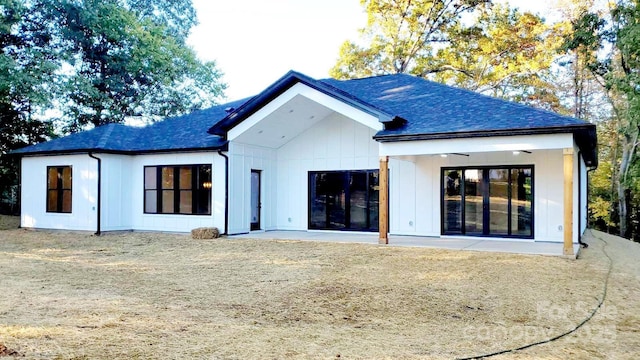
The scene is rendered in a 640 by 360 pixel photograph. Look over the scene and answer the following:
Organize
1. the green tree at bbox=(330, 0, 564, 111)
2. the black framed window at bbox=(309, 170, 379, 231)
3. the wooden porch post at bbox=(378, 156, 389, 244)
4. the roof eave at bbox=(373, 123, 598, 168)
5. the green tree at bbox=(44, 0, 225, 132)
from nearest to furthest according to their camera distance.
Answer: the roof eave at bbox=(373, 123, 598, 168) → the wooden porch post at bbox=(378, 156, 389, 244) → the black framed window at bbox=(309, 170, 379, 231) → the green tree at bbox=(44, 0, 225, 132) → the green tree at bbox=(330, 0, 564, 111)

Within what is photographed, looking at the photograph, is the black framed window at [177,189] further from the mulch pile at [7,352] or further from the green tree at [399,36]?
the green tree at [399,36]

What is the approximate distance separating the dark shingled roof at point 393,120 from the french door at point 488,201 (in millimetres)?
1866

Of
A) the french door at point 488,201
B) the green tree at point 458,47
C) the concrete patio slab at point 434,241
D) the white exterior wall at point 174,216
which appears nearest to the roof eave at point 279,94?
the white exterior wall at point 174,216

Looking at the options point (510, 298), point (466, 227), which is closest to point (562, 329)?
point (510, 298)

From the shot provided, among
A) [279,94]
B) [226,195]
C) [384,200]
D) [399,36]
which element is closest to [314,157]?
[279,94]

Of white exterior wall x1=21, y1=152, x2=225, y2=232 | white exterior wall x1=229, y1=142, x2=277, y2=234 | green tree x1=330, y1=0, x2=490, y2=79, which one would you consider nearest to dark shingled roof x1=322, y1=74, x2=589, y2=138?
white exterior wall x1=229, y1=142, x2=277, y2=234

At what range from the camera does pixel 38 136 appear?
21375mm

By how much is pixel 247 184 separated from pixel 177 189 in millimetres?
2408

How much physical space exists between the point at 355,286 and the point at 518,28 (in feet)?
71.9

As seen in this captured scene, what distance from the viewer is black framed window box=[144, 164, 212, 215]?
46.0ft

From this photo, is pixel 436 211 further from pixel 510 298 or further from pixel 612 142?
pixel 612 142

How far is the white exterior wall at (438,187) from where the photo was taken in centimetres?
1157

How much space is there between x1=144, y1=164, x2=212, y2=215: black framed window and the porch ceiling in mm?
1825

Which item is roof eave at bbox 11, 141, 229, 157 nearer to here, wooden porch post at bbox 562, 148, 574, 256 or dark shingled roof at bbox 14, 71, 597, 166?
dark shingled roof at bbox 14, 71, 597, 166
